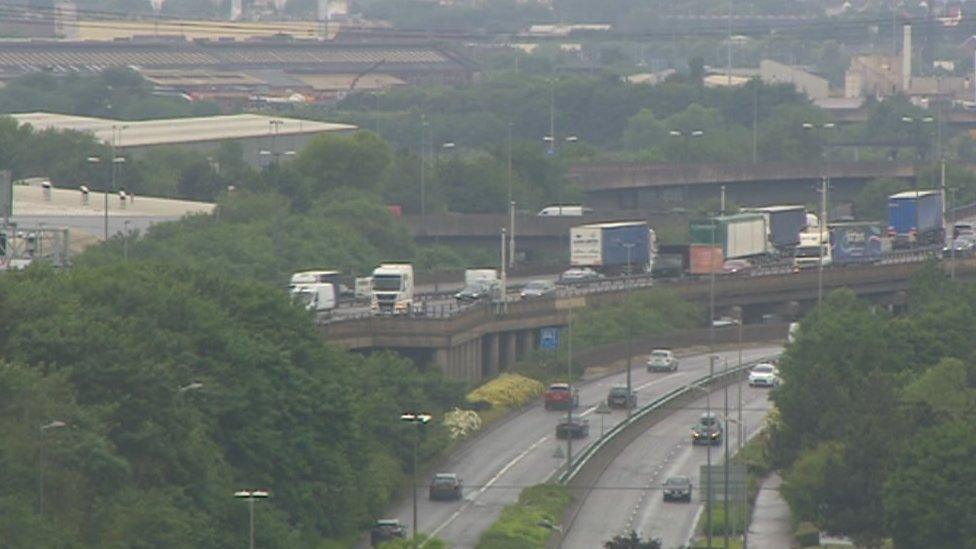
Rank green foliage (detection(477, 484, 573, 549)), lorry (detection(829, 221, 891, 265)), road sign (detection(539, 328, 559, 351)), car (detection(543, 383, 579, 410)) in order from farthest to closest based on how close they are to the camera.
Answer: lorry (detection(829, 221, 891, 265)) → road sign (detection(539, 328, 559, 351)) → car (detection(543, 383, 579, 410)) → green foliage (detection(477, 484, 573, 549))

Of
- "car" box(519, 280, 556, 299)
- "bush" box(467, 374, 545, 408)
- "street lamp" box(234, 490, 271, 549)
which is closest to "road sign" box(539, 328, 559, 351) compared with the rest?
"car" box(519, 280, 556, 299)

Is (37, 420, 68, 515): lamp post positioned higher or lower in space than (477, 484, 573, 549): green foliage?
higher

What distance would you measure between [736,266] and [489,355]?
70.7 feet

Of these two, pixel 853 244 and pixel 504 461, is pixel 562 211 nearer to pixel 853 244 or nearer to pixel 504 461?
pixel 853 244

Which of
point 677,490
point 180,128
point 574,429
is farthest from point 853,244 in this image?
point 180,128

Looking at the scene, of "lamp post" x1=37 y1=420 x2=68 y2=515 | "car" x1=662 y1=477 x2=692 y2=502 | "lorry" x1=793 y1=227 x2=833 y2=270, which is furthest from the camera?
"lorry" x1=793 y1=227 x2=833 y2=270

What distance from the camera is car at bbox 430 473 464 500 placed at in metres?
78.6

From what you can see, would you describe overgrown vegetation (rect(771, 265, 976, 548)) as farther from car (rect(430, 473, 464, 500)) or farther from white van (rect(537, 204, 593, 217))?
white van (rect(537, 204, 593, 217))

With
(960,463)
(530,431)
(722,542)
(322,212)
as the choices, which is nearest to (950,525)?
(960,463)

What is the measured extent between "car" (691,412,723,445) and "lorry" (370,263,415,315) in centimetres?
1806

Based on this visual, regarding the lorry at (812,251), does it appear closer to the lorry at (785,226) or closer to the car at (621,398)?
the lorry at (785,226)

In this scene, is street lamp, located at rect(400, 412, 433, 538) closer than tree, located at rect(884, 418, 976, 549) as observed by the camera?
No

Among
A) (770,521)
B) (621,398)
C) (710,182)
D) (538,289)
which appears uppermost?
(710,182)

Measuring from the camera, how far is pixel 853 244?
426ft
